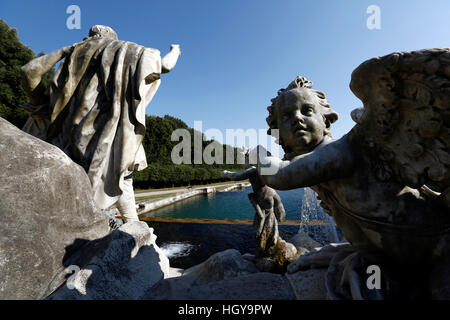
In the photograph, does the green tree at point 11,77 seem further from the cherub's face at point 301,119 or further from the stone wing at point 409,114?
the stone wing at point 409,114

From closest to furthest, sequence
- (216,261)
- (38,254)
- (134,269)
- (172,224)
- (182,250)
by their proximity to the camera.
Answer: (38,254) < (134,269) < (216,261) < (182,250) < (172,224)

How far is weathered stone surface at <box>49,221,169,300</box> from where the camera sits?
4.40 ft

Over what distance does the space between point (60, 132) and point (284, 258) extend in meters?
4.41

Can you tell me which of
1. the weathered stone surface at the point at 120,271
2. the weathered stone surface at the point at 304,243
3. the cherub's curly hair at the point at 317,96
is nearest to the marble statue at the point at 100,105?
the weathered stone surface at the point at 120,271

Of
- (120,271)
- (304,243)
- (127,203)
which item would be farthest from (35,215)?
(304,243)

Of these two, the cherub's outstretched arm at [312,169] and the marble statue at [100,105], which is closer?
the cherub's outstretched arm at [312,169]

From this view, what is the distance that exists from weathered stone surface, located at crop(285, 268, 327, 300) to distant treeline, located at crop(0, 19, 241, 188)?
14.0ft

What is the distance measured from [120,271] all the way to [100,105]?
2403 millimetres

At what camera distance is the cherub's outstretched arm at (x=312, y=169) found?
1209 mm

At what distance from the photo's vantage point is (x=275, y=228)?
12.6 feet

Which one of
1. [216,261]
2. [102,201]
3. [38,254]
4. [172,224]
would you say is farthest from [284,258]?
[172,224]

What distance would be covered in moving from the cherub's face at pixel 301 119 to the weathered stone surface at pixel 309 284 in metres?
0.91

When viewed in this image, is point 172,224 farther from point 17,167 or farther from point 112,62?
point 17,167

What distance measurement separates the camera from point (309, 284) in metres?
1.39
